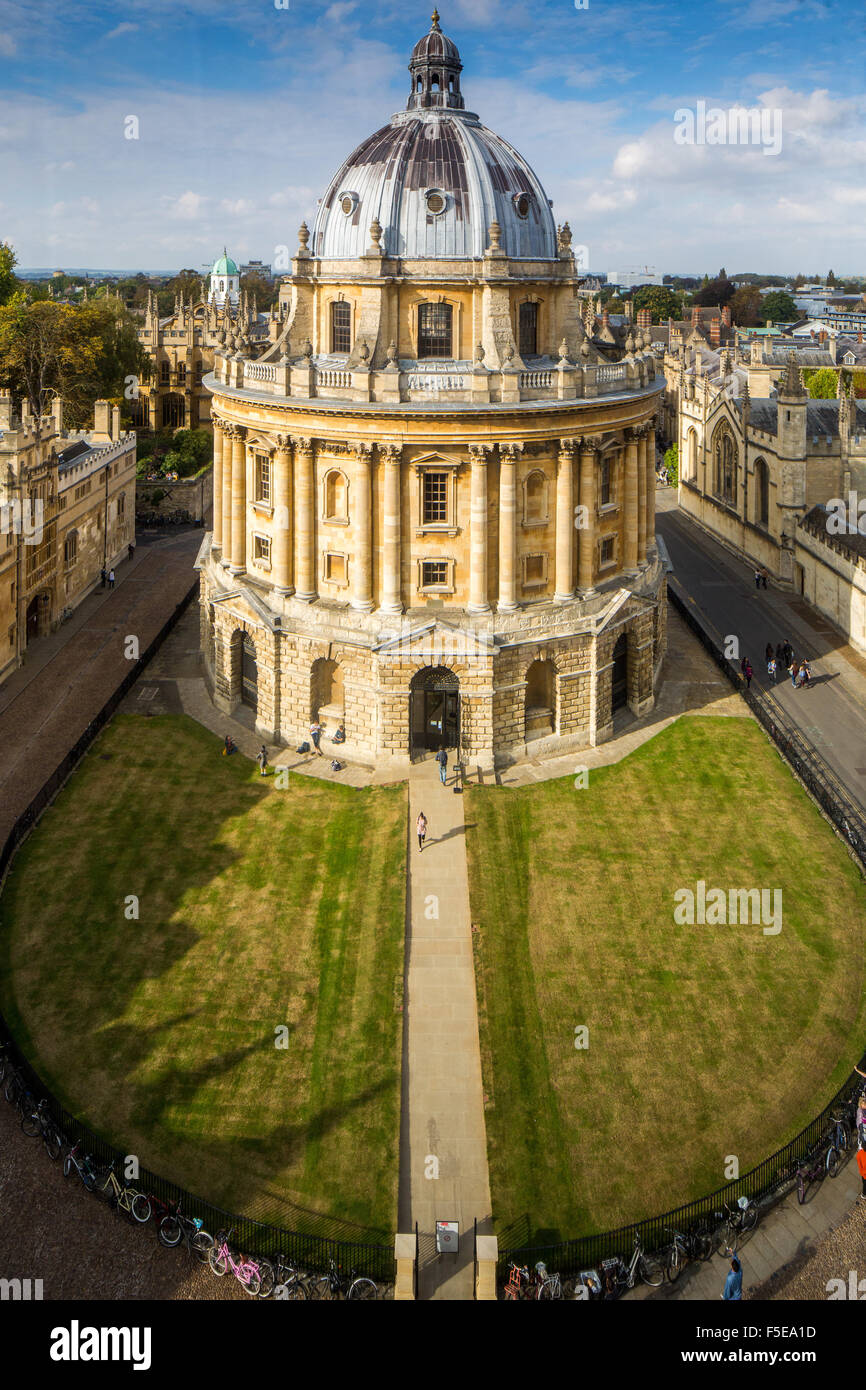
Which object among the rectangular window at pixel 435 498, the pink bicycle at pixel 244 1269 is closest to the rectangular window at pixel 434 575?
the rectangular window at pixel 435 498

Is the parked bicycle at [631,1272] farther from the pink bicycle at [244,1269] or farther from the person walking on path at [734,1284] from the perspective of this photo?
the pink bicycle at [244,1269]

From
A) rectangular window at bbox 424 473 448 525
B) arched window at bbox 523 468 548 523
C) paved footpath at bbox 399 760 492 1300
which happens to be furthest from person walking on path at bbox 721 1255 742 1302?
arched window at bbox 523 468 548 523

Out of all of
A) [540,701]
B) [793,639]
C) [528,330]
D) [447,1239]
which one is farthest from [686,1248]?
[793,639]

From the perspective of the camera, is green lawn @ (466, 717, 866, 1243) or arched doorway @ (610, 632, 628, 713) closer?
green lawn @ (466, 717, 866, 1243)

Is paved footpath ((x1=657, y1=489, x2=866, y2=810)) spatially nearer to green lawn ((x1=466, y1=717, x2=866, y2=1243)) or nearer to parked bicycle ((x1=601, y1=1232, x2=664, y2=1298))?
green lawn ((x1=466, y1=717, x2=866, y2=1243))

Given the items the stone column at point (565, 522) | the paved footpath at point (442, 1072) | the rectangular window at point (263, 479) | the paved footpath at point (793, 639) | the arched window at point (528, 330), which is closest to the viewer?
the paved footpath at point (442, 1072)

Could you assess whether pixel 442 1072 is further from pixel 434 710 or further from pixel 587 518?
pixel 587 518
